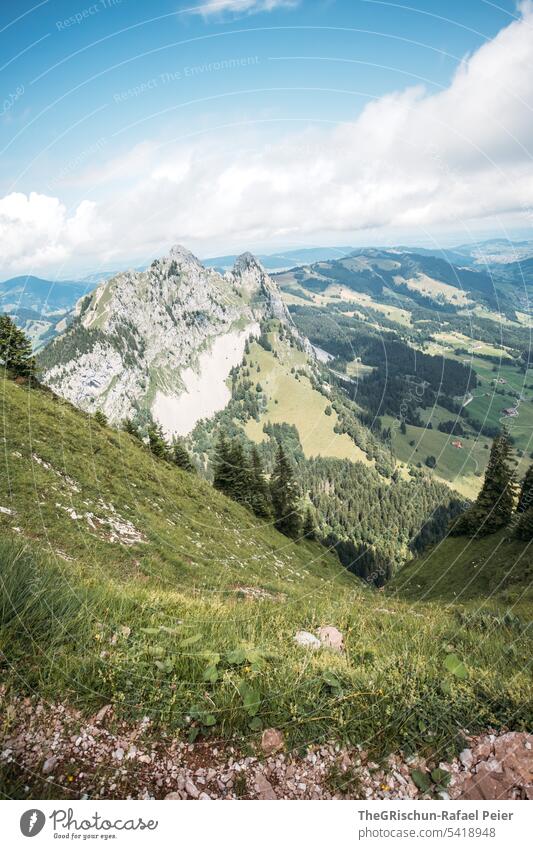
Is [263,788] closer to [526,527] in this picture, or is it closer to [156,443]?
[156,443]

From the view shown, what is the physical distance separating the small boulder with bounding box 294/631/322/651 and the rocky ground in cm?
173

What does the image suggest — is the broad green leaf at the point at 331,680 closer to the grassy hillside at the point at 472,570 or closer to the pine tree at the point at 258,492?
the grassy hillside at the point at 472,570

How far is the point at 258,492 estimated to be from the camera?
61.7m

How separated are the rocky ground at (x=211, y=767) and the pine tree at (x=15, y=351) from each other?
125 ft

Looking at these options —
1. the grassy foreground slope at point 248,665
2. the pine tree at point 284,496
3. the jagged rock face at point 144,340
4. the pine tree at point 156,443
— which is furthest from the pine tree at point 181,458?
the grassy foreground slope at point 248,665

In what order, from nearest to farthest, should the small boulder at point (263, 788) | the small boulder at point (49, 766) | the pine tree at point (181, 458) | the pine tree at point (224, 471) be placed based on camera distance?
the small boulder at point (49, 766)
the small boulder at point (263, 788)
the pine tree at point (224, 471)
the pine tree at point (181, 458)

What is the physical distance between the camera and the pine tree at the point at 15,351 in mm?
35562

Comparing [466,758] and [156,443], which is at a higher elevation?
[466,758]

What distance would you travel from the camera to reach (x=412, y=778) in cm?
358

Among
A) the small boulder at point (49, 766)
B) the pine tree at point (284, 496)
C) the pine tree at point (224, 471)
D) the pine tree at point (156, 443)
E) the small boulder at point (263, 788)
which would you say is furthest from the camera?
the pine tree at point (284, 496)

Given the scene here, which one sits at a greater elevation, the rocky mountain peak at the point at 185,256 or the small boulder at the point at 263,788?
the rocky mountain peak at the point at 185,256

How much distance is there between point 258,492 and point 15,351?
38847mm

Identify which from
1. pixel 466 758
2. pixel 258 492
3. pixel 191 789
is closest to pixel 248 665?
pixel 191 789

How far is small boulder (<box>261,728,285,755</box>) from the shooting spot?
374 cm
